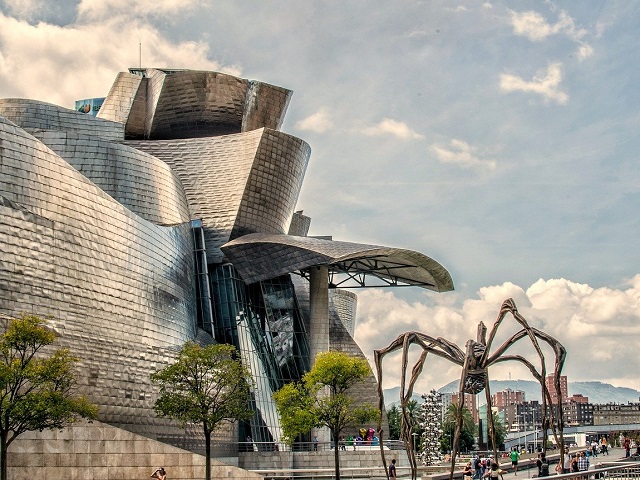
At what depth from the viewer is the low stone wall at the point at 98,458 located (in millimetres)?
29781

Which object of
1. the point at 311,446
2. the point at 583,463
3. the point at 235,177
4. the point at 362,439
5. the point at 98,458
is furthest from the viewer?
the point at 235,177

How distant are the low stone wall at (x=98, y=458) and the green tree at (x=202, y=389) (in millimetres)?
1933

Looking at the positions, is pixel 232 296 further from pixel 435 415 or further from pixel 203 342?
pixel 435 415

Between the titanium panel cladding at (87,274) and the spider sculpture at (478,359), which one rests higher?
the titanium panel cladding at (87,274)

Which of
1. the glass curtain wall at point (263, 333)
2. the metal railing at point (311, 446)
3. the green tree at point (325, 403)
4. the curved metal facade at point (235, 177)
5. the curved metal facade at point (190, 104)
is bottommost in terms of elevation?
the metal railing at point (311, 446)

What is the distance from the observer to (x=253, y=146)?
182ft

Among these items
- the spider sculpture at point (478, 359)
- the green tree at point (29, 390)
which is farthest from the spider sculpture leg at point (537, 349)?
the green tree at point (29, 390)

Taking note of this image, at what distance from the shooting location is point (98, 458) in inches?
1248

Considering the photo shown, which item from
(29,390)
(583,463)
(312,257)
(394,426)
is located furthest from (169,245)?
(394,426)

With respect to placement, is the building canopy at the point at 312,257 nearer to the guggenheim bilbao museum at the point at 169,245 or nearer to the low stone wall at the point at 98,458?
the guggenheim bilbao museum at the point at 169,245

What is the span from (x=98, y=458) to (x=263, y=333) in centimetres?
2449

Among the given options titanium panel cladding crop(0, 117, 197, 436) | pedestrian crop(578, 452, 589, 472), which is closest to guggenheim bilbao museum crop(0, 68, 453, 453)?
titanium panel cladding crop(0, 117, 197, 436)

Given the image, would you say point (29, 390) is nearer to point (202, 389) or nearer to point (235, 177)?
point (202, 389)

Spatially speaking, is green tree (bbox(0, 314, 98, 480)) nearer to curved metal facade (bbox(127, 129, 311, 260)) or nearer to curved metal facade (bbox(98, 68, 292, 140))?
curved metal facade (bbox(127, 129, 311, 260))
